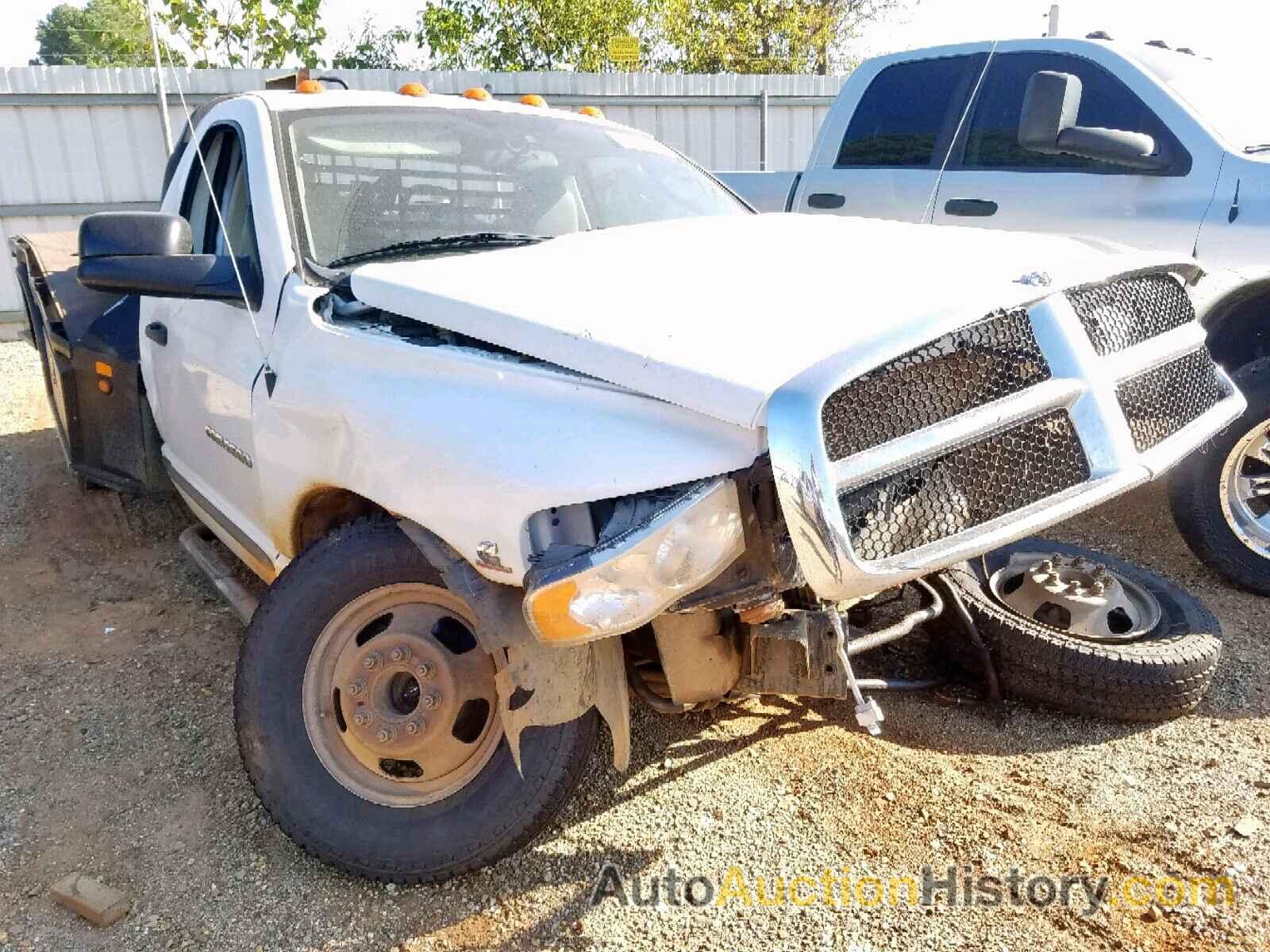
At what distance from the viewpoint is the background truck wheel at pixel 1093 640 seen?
302 cm

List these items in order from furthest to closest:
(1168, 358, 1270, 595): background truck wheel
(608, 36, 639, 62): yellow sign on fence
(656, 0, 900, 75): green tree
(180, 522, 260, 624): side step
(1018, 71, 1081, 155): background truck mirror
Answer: (656, 0, 900, 75): green tree < (608, 36, 639, 62): yellow sign on fence < (1018, 71, 1081, 155): background truck mirror < (1168, 358, 1270, 595): background truck wheel < (180, 522, 260, 624): side step

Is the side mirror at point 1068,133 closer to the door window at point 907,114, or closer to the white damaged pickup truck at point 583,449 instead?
the door window at point 907,114

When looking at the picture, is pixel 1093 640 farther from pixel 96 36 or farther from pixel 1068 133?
pixel 96 36

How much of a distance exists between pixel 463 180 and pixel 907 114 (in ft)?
9.29

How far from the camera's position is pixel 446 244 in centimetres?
317

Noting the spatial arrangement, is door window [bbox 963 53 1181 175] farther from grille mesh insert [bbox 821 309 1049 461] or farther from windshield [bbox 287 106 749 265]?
grille mesh insert [bbox 821 309 1049 461]

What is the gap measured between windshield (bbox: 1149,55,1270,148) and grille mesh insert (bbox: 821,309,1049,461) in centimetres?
273

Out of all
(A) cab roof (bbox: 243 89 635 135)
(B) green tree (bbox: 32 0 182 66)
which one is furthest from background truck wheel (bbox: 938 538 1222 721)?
(B) green tree (bbox: 32 0 182 66)

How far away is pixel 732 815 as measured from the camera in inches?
106

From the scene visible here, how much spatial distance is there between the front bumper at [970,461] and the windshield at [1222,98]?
2302mm

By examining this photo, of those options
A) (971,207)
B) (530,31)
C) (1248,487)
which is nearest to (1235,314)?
(1248,487)

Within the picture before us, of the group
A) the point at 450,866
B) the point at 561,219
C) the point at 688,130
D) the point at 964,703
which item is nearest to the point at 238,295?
the point at 561,219

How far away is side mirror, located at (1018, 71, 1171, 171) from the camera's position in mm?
4129

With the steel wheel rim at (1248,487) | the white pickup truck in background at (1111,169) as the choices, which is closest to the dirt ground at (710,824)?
the steel wheel rim at (1248,487)
